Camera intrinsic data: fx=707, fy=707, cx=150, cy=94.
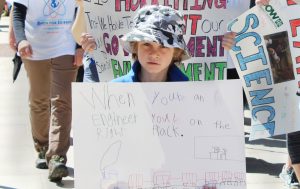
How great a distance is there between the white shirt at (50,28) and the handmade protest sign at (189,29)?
4.16 ft

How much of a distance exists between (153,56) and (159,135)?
0.36 m

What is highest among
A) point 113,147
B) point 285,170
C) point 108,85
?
point 108,85

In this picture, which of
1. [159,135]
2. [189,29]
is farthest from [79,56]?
[159,135]

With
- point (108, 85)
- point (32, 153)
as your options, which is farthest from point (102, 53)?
point (32, 153)

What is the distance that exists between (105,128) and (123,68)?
1122 mm

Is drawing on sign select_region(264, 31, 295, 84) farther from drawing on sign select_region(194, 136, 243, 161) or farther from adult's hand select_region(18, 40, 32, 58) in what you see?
adult's hand select_region(18, 40, 32, 58)

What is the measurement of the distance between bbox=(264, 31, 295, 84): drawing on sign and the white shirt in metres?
1.92

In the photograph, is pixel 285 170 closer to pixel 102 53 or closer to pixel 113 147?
pixel 102 53

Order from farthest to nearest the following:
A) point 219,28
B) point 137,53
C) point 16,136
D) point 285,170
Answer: point 16,136
point 285,170
point 219,28
point 137,53

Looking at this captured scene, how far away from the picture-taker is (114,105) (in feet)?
8.82

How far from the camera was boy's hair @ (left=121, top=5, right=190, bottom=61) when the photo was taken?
2812 mm

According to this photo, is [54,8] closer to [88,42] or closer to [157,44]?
[88,42]

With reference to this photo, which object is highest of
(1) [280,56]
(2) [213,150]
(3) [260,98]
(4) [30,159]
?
(1) [280,56]

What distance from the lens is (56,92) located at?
5.02 metres
